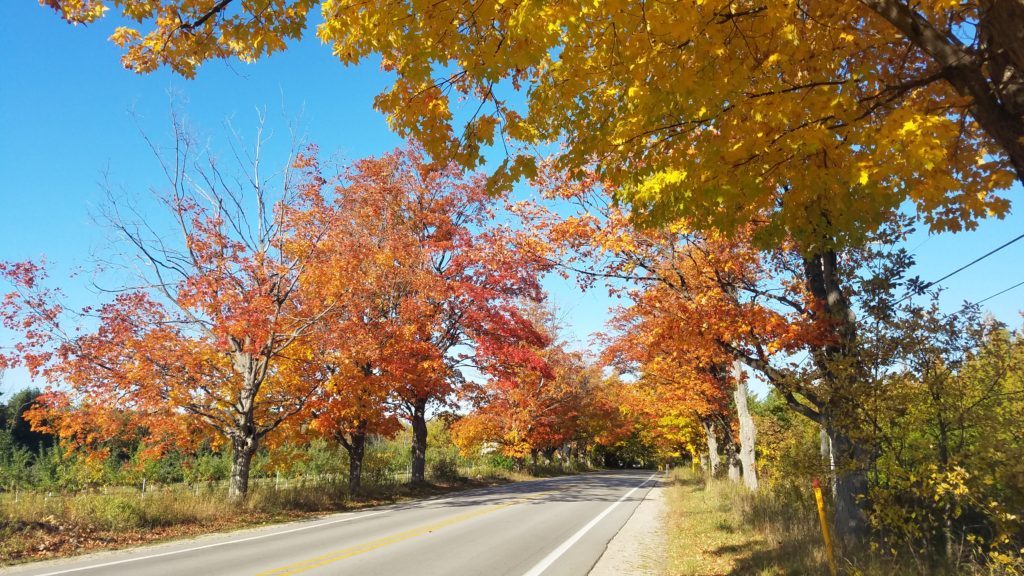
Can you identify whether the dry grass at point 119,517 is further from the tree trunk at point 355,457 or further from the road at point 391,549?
the tree trunk at point 355,457

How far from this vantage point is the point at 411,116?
4730 millimetres

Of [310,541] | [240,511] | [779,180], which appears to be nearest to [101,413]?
[240,511]

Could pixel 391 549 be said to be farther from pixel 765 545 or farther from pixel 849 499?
pixel 849 499

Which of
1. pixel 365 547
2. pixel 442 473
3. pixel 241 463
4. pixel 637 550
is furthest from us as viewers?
pixel 442 473

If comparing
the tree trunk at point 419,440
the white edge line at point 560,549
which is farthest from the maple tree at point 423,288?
the white edge line at point 560,549

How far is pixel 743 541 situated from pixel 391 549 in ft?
20.0

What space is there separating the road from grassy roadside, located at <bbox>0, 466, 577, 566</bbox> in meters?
1.01

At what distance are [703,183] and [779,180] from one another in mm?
885

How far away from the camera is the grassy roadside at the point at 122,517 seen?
1007cm

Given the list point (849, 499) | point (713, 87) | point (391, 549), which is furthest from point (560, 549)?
point (713, 87)

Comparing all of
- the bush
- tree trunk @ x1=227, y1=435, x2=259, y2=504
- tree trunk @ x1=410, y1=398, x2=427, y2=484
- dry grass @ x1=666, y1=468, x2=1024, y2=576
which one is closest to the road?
dry grass @ x1=666, y1=468, x2=1024, y2=576

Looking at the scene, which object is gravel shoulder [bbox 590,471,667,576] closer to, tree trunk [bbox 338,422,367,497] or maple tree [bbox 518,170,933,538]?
maple tree [bbox 518,170,933,538]

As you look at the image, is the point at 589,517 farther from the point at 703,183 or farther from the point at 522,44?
the point at 522,44

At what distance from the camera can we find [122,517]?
38.8 ft
